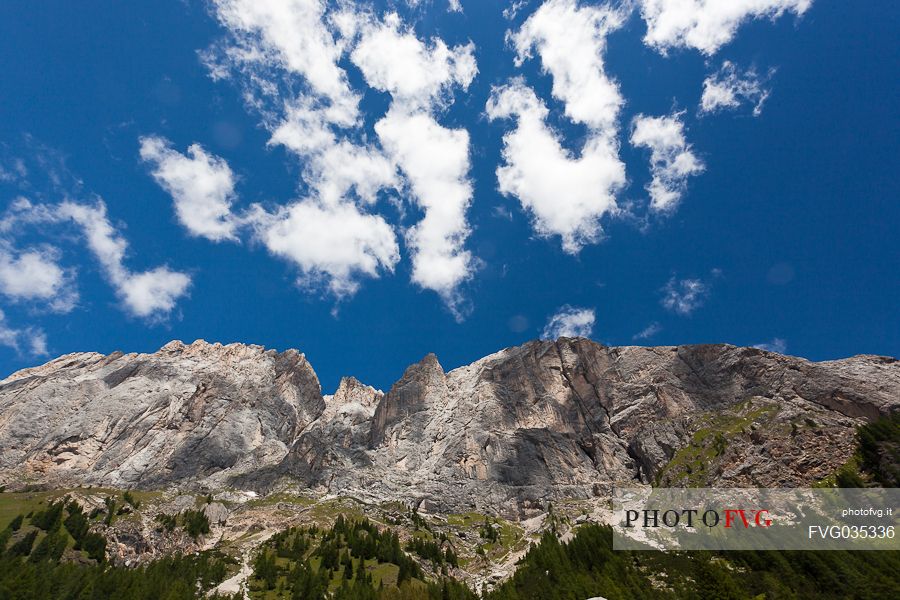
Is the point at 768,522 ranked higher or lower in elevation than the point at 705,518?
lower

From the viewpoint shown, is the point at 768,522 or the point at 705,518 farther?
the point at 705,518

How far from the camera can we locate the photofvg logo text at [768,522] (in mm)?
109581

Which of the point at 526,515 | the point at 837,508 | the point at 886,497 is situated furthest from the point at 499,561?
the point at 886,497

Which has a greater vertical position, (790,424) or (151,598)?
(790,424)

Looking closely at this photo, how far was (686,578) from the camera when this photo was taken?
339ft

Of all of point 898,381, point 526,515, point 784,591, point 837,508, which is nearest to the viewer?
point 784,591

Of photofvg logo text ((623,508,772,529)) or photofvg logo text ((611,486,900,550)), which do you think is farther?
photofvg logo text ((623,508,772,529))

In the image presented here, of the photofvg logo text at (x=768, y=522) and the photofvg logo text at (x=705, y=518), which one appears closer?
the photofvg logo text at (x=768, y=522)

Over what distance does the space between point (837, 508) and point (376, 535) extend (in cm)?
13247

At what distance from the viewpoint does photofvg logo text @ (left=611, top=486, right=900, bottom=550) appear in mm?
109581

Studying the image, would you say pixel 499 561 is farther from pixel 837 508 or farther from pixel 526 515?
pixel 837 508

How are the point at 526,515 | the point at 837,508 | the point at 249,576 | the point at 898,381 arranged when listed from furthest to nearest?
the point at 526,515
the point at 898,381
the point at 249,576
the point at 837,508

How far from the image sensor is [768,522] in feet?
407

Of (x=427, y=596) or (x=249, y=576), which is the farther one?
(x=249, y=576)
